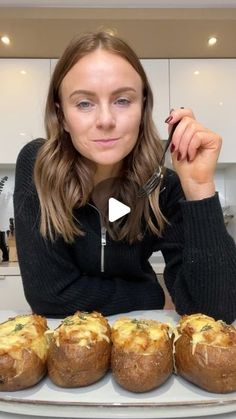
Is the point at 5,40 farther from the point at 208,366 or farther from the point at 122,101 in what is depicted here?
the point at 208,366

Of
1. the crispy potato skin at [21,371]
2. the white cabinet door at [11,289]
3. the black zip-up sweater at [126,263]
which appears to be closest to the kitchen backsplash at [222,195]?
the white cabinet door at [11,289]

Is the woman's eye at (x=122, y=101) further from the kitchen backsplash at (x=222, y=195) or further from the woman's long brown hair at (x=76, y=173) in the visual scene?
the kitchen backsplash at (x=222, y=195)

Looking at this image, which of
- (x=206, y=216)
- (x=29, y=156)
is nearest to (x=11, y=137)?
(x=29, y=156)

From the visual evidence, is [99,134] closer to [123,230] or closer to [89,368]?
[123,230]

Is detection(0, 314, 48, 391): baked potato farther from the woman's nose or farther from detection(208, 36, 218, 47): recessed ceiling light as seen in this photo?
detection(208, 36, 218, 47): recessed ceiling light

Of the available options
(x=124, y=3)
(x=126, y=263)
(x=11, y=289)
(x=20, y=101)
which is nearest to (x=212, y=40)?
(x=124, y=3)

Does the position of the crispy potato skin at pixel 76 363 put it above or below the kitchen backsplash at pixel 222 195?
below
